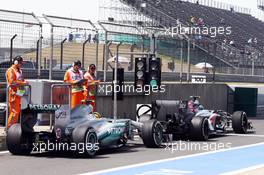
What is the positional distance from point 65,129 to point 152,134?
107 inches

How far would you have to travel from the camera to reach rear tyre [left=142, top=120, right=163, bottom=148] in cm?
1638

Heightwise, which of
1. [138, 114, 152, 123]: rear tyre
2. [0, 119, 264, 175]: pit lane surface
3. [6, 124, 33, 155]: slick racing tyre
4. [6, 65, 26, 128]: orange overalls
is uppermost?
[6, 65, 26, 128]: orange overalls

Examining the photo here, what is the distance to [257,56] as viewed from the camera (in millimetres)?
49656

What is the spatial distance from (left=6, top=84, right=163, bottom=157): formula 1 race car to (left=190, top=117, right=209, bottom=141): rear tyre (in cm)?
329

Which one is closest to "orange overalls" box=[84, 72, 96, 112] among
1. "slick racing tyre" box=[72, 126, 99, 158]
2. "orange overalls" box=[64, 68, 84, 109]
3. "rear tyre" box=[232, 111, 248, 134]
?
"orange overalls" box=[64, 68, 84, 109]

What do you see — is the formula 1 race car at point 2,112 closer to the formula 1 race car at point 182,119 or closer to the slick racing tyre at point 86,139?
the formula 1 race car at point 182,119

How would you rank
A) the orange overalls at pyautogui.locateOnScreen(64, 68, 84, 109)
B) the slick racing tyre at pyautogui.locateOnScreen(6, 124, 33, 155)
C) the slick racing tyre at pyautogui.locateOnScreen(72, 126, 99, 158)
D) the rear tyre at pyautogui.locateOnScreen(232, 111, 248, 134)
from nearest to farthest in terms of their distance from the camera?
the slick racing tyre at pyautogui.locateOnScreen(72, 126, 99, 158) < the slick racing tyre at pyautogui.locateOnScreen(6, 124, 33, 155) < the orange overalls at pyautogui.locateOnScreen(64, 68, 84, 109) < the rear tyre at pyautogui.locateOnScreen(232, 111, 248, 134)

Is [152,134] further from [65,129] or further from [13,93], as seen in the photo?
[13,93]

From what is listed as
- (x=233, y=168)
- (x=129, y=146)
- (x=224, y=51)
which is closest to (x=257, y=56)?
(x=224, y=51)

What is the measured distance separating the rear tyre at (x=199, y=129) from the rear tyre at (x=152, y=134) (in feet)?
6.63

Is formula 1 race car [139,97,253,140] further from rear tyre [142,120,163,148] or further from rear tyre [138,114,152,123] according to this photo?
rear tyre [142,120,163,148]

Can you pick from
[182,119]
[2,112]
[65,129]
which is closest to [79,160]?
[65,129]

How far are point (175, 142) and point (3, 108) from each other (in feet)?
15.8

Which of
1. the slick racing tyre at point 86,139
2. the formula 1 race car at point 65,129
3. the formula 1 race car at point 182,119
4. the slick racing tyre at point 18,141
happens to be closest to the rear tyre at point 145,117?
the formula 1 race car at point 182,119
